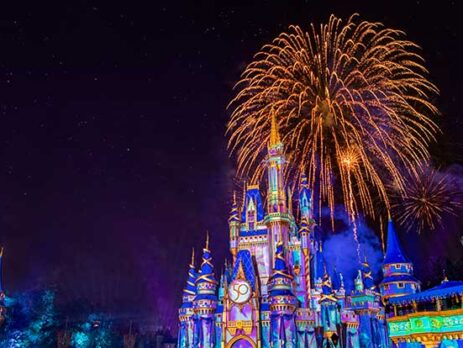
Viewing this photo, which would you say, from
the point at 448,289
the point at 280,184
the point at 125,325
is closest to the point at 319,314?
the point at 280,184

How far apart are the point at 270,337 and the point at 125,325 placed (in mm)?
58345

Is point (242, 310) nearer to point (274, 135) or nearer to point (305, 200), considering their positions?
point (305, 200)

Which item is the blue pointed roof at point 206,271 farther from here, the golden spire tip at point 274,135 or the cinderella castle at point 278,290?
the golden spire tip at point 274,135

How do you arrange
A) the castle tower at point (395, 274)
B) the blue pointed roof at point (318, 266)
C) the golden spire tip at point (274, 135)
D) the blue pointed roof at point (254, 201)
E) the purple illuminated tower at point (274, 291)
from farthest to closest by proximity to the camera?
the golden spire tip at point (274, 135) → the blue pointed roof at point (254, 201) → the castle tower at point (395, 274) → the blue pointed roof at point (318, 266) → the purple illuminated tower at point (274, 291)

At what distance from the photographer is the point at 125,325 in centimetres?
10131

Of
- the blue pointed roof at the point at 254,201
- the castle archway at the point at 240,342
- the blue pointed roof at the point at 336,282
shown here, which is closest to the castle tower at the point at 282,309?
the castle archway at the point at 240,342

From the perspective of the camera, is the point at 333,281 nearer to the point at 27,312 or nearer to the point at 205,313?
the point at 205,313

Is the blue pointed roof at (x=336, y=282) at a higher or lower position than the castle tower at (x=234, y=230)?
lower

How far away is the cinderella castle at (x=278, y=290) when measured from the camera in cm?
5228

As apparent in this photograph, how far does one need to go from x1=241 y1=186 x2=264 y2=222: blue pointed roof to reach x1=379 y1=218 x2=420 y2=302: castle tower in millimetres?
16408

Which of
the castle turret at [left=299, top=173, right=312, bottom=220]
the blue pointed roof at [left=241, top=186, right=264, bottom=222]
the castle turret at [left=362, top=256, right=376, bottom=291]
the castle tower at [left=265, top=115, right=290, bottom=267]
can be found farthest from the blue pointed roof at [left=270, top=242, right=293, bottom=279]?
the castle turret at [left=362, top=256, right=376, bottom=291]

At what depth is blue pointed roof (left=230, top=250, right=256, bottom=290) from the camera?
181 feet

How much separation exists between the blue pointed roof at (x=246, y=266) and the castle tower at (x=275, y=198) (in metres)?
2.55

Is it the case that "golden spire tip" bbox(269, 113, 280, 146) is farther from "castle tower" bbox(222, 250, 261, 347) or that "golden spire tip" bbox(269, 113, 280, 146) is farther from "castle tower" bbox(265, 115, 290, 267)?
"castle tower" bbox(222, 250, 261, 347)
